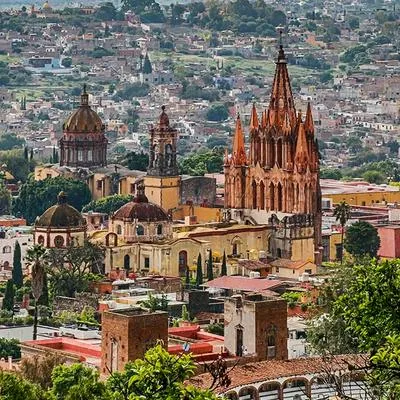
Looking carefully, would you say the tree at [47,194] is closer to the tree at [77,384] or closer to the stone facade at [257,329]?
the stone facade at [257,329]

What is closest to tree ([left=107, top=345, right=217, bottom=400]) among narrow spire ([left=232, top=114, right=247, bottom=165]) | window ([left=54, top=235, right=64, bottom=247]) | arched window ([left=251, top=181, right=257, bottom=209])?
window ([left=54, top=235, right=64, bottom=247])

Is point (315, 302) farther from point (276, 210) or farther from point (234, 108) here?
point (234, 108)

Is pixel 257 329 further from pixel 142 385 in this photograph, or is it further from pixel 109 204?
pixel 109 204

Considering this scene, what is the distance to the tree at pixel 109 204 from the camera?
87.8m

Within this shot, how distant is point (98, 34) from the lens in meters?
194

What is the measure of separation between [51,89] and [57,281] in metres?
106

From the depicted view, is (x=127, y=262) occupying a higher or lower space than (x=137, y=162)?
lower

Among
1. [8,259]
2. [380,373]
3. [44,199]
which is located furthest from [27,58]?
[380,373]

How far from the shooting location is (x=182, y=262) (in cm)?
7150

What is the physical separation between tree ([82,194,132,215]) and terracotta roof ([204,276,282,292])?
22857 millimetres

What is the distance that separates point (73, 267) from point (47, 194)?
24.5m

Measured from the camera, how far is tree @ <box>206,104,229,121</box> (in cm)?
16338

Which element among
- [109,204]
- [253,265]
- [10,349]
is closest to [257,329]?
[10,349]

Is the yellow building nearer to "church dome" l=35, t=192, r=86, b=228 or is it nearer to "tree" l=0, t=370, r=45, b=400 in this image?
"church dome" l=35, t=192, r=86, b=228
